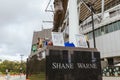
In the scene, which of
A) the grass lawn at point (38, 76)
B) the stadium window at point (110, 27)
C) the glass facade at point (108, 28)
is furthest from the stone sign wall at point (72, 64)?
the stadium window at point (110, 27)

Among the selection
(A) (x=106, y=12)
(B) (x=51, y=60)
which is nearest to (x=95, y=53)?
(B) (x=51, y=60)

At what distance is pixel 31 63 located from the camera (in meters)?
5.20

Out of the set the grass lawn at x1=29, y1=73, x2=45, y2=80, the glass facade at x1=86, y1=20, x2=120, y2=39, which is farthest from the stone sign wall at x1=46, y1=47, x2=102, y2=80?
the glass facade at x1=86, y1=20, x2=120, y2=39

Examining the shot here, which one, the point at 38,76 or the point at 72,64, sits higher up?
the point at 72,64

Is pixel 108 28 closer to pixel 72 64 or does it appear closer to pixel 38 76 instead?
pixel 38 76

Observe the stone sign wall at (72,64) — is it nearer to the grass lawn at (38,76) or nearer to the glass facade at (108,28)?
the grass lawn at (38,76)

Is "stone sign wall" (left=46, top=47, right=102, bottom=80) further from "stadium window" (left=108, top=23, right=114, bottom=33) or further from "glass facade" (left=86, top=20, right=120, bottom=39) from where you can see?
"stadium window" (left=108, top=23, right=114, bottom=33)

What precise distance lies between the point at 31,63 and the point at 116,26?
39051 millimetres

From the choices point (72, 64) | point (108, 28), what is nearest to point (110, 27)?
point (108, 28)

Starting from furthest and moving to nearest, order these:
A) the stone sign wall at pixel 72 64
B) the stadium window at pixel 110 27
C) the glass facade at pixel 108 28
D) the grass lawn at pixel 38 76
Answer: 1. the stadium window at pixel 110 27
2. the glass facade at pixel 108 28
3. the grass lawn at pixel 38 76
4. the stone sign wall at pixel 72 64

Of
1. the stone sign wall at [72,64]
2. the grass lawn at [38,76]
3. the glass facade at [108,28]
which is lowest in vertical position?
the grass lawn at [38,76]

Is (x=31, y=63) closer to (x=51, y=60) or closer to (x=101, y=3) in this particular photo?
(x=51, y=60)

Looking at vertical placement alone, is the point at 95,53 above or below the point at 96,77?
above

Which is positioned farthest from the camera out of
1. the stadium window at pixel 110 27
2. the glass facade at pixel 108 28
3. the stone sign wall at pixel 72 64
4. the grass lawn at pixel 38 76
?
the stadium window at pixel 110 27
